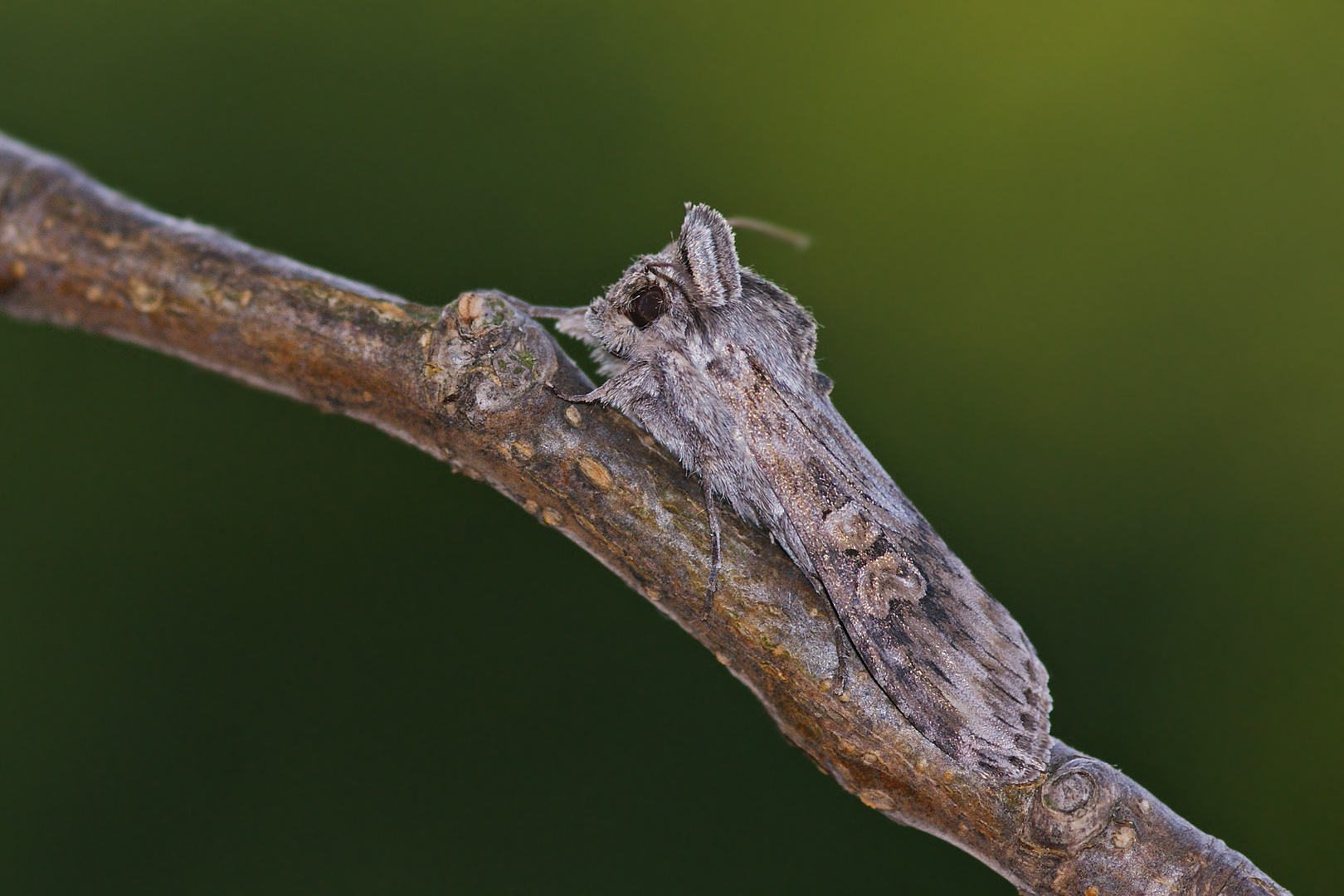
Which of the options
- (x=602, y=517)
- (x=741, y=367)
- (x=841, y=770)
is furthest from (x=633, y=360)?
(x=841, y=770)

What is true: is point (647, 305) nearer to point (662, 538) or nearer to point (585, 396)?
point (585, 396)

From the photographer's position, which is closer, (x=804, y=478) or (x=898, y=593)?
(x=898, y=593)

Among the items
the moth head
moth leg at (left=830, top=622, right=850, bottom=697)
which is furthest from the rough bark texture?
the moth head

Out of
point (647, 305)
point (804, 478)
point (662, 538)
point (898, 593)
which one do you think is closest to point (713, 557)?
point (662, 538)

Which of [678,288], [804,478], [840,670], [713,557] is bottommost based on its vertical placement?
[840,670]

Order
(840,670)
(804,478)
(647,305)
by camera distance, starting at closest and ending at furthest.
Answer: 1. (840,670)
2. (804,478)
3. (647,305)

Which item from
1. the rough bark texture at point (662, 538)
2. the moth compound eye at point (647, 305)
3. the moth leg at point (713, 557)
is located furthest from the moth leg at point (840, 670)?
the moth compound eye at point (647, 305)

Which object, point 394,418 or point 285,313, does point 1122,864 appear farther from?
point 285,313
